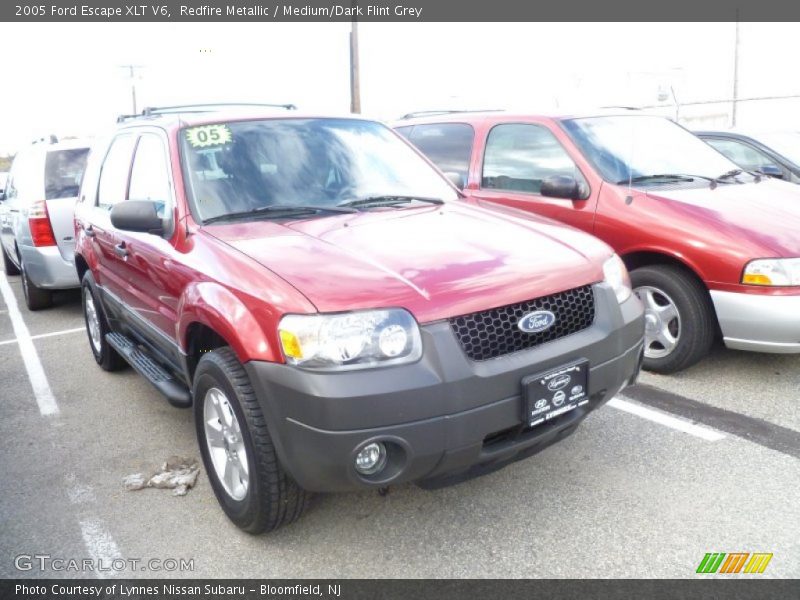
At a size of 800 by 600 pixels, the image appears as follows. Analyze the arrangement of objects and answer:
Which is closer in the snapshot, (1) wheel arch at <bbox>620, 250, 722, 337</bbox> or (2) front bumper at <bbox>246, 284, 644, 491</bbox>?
(2) front bumper at <bbox>246, 284, 644, 491</bbox>

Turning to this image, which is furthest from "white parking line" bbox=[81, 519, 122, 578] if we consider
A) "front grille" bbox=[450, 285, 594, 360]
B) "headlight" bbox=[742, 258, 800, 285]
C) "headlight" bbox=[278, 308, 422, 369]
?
"headlight" bbox=[742, 258, 800, 285]

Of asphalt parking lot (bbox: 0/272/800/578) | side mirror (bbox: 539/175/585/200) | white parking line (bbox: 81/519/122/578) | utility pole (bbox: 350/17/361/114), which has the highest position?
utility pole (bbox: 350/17/361/114)

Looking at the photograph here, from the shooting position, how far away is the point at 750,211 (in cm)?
437

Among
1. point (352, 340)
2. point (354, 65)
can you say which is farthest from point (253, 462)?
point (354, 65)

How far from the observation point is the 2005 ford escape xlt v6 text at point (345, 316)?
243 cm

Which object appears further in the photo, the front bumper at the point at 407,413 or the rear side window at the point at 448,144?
the rear side window at the point at 448,144

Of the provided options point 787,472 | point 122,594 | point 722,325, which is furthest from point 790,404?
point 122,594

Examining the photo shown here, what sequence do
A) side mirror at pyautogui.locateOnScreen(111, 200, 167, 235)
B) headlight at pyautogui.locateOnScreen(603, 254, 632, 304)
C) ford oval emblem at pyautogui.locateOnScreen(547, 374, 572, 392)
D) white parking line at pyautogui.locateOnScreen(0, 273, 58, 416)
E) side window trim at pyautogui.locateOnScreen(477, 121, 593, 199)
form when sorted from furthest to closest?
side window trim at pyautogui.locateOnScreen(477, 121, 593, 199) → white parking line at pyautogui.locateOnScreen(0, 273, 58, 416) → side mirror at pyautogui.locateOnScreen(111, 200, 167, 235) → headlight at pyautogui.locateOnScreen(603, 254, 632, 304) → ford oval emblem at pyautogui.locateOnScreen(547, 374, 572, 392)

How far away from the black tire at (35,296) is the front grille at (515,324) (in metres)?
6.14

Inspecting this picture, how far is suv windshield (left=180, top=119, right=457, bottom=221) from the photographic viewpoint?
11.1 feet

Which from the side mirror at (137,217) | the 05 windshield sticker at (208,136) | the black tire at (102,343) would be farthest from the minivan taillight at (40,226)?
the side mirror at (137,217)

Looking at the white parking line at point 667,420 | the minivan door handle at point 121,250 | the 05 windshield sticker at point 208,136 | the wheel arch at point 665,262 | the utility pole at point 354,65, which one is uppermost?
the utility pole at point 354,65

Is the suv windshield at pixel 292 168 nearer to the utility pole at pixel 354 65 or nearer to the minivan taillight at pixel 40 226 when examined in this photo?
the minivan taillight at pixel 40 226

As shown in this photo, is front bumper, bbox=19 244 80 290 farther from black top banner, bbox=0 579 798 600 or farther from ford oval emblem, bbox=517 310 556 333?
ford oval emblem, bbox=517 310 556 333
